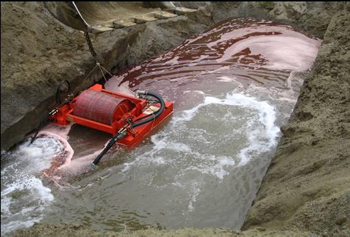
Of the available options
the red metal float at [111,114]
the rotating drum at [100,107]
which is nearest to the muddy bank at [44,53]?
the red metal float at [111,114]

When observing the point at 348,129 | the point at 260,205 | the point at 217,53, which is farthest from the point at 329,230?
the point at 217,53

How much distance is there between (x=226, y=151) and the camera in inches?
320

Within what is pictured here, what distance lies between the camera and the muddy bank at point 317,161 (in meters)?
4.46

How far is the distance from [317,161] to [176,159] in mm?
2877

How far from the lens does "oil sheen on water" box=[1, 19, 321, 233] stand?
6.75 meters

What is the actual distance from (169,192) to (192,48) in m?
6.83

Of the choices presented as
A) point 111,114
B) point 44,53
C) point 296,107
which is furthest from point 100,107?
point 296,107

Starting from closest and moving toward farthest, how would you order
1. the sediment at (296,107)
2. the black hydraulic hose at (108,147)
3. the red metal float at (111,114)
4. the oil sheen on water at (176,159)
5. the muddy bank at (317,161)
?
the muddy bank at (317,161)
the sediment at (296,107)
the oil sheen on water at (176,159)
the black hydraulic hose at (108,147)
the red metal float at (111,114)

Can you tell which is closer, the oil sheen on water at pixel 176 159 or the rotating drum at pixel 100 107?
the oil sheen on water at pixel 176 159

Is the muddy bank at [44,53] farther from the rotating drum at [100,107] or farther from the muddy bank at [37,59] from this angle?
the rotating drum at [100,107]

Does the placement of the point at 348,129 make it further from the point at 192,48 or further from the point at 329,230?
the point at 192,48

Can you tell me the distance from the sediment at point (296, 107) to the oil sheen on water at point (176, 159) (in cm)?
73

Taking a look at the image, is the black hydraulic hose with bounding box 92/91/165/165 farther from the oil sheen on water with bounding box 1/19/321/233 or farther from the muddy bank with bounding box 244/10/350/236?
the muddy bank with bounding box 244/10/350/236

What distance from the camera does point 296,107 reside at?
27.1 ft
